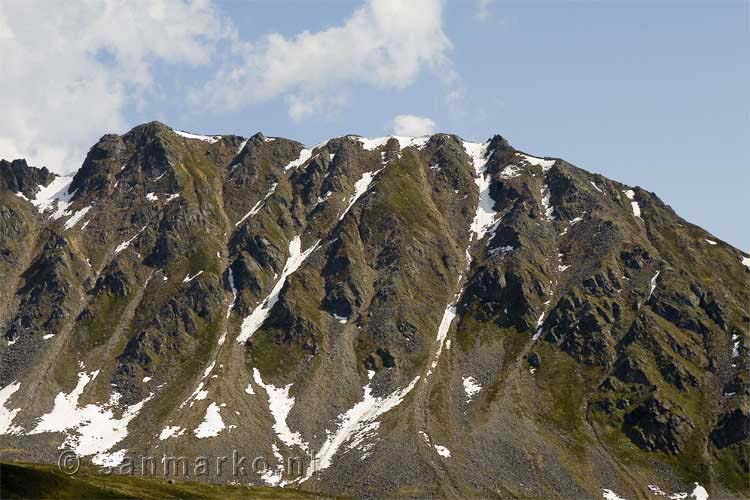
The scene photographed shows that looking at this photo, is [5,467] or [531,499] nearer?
[5,467]

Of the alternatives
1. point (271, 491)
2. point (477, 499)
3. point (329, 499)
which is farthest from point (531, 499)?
point (271, 491)

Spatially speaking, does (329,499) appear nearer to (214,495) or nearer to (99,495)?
(214,495)

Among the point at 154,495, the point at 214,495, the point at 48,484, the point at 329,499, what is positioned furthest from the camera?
the point at 329,499

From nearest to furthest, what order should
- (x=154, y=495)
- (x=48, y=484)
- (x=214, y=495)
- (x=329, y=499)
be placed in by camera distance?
(x=48, y=484) < (x=154, y=495) < (x=214, y=495) < (x=329, y=499)

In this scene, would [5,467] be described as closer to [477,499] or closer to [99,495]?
[99,495]

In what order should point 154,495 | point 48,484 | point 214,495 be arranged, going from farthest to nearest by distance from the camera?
point 214,495 → point 154,495 → point 48,484

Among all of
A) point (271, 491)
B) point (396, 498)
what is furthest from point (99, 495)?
point (396, 498)

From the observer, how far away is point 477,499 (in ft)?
654

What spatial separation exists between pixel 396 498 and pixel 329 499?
58.3 feet

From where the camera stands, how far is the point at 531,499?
656 ft

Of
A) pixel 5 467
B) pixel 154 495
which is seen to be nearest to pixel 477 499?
pixel 154 495

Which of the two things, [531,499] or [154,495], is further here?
[531,499]

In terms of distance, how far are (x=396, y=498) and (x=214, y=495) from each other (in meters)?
49.9

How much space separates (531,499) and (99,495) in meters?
109
